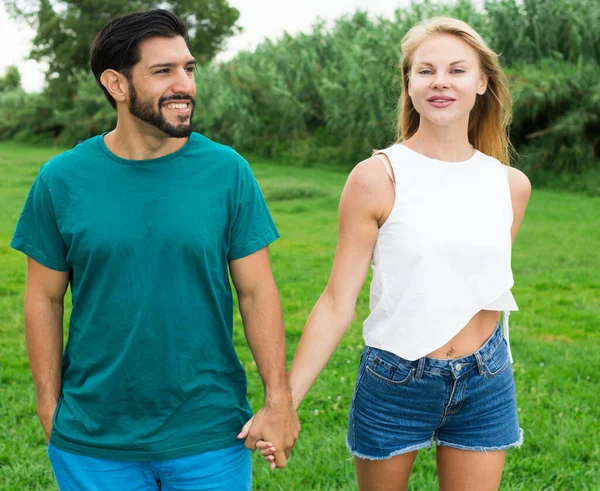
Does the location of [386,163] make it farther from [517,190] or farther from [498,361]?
[498,361]

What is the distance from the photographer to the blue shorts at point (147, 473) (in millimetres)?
2404

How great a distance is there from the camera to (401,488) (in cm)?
270

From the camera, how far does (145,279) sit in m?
2.35

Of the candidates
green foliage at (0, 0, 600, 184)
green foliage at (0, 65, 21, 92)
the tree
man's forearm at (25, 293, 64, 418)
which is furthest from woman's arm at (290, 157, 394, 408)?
green foliage at (0, 65, 21, 92)

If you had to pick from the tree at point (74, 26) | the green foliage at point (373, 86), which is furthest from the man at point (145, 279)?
the tree at point (74, 26)

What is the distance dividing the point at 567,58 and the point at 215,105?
1112 centimetres

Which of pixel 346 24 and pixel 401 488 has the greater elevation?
pixel 346 24

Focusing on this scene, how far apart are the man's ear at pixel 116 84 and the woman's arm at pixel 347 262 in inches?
29.9

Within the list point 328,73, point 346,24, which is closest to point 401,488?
point 328,73

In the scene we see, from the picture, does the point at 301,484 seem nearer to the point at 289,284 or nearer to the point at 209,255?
the point at 209,255

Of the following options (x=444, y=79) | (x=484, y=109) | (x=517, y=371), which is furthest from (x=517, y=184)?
(x=517, y=371)

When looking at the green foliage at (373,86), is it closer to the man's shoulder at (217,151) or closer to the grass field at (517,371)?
the grass field at (517,371)

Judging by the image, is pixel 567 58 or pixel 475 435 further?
pixel 567 58

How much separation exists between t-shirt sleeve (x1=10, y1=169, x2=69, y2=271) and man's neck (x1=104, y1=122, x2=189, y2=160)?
250mm
